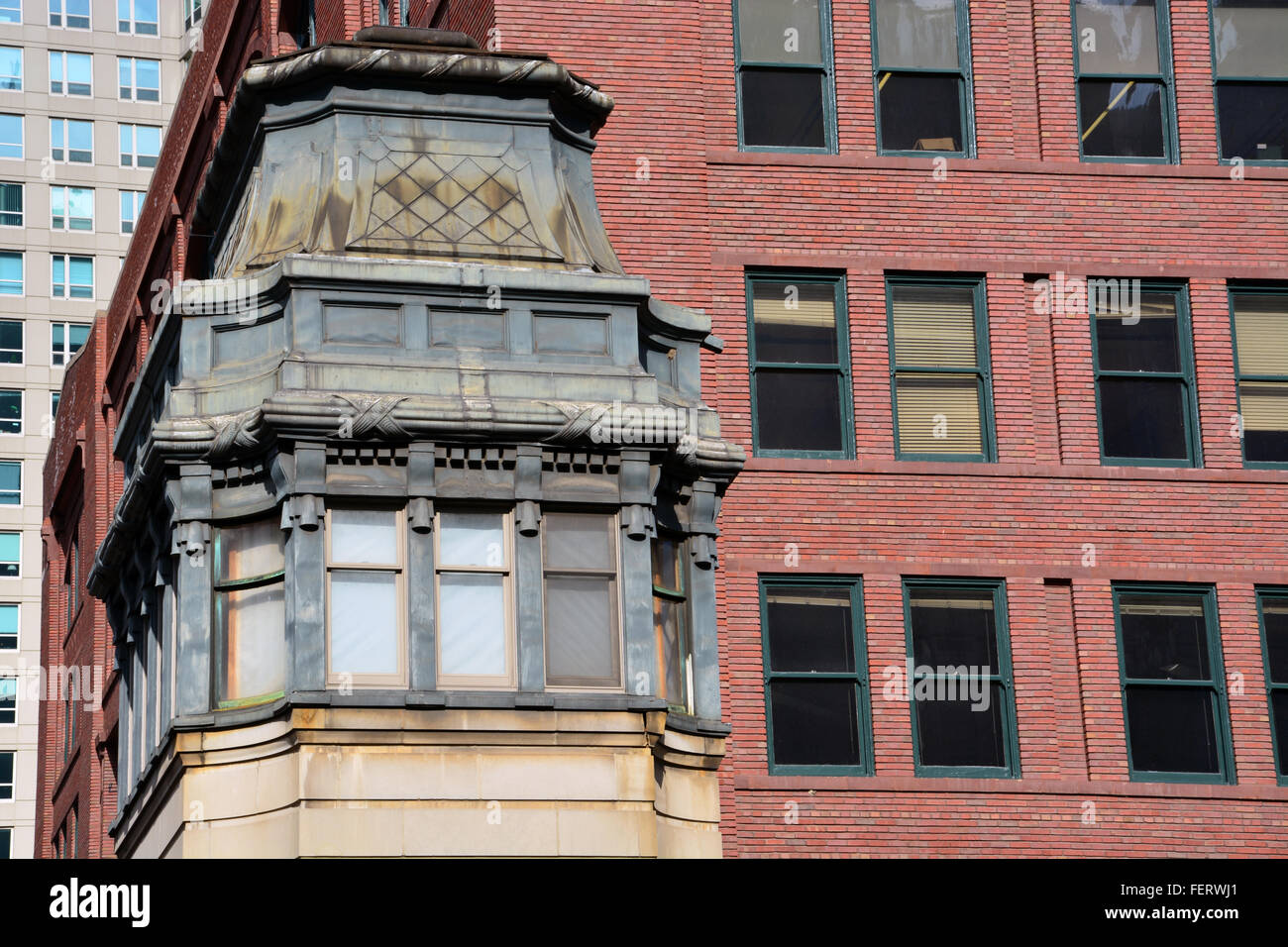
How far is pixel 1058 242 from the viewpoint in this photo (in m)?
28.6

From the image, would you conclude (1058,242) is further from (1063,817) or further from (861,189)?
(1063,817)

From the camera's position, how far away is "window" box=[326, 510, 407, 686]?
20.6m

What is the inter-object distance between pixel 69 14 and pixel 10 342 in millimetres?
16030

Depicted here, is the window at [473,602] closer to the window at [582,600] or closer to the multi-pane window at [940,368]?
the window at [582,600]

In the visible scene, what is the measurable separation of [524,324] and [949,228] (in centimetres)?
854

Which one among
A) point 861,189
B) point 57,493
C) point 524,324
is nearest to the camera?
point 524,324

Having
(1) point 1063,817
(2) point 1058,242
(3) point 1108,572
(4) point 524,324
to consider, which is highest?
(2) point 1058,242

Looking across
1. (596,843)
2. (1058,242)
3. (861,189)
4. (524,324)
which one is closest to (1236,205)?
(1058,242)

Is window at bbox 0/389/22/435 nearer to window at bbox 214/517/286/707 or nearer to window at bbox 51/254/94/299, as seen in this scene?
window at bbox 51/254/94/299

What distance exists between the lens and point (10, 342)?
8831 cm

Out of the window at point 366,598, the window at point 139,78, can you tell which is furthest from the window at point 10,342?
the window at point 366,598

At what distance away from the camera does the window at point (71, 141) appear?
9225 centimetres

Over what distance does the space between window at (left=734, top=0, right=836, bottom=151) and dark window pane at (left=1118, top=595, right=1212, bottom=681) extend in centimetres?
708

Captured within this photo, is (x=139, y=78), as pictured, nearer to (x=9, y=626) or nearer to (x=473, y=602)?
(x=9, y=626)
